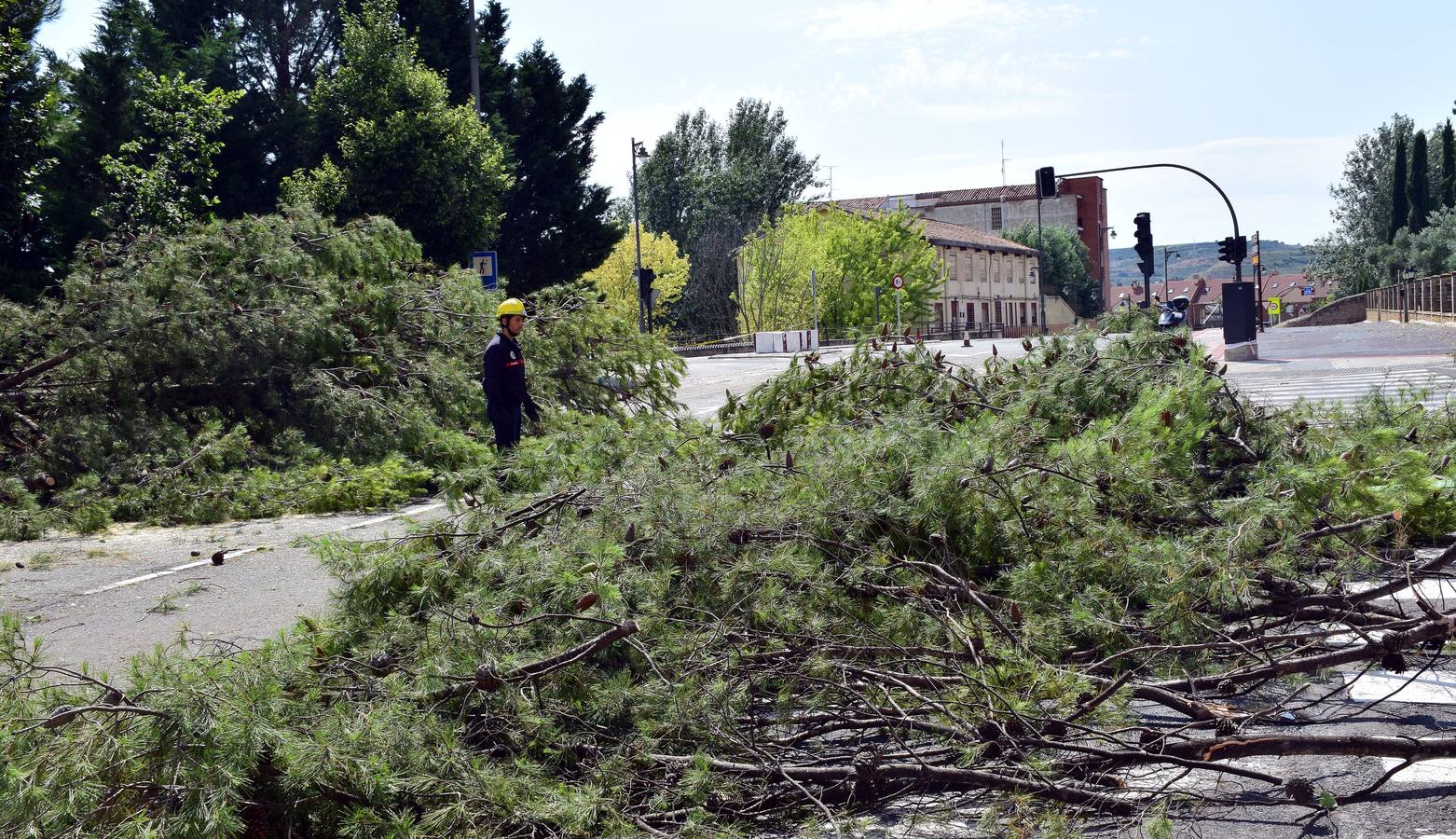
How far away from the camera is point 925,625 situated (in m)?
4.63

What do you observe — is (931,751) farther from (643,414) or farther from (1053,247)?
(1053,247)

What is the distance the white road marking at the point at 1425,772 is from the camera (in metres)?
3.83

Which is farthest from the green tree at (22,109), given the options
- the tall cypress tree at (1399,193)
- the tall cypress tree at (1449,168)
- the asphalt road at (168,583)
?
the tall cypress tree at (1399,193)

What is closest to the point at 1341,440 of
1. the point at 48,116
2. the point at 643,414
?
the point at 643,414

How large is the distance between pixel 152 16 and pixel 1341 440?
37477mm

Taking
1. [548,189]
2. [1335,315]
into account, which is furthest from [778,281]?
[1335,315]

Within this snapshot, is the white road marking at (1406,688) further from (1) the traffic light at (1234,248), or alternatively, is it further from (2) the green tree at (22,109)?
(1) the traffic light at (1234,248)

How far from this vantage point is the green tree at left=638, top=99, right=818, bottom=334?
80875mm

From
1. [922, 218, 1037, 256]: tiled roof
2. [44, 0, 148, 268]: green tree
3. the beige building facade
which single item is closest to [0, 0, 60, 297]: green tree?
[44, 0, 148, 268]: green tree

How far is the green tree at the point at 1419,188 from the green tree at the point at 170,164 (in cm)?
7302

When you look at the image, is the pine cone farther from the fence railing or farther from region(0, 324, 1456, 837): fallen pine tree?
the fence railing

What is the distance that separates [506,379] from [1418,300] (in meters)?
53.8

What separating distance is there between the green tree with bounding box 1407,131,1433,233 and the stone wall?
635 cm

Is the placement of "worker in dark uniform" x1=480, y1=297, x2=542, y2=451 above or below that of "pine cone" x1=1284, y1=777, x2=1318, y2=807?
above
